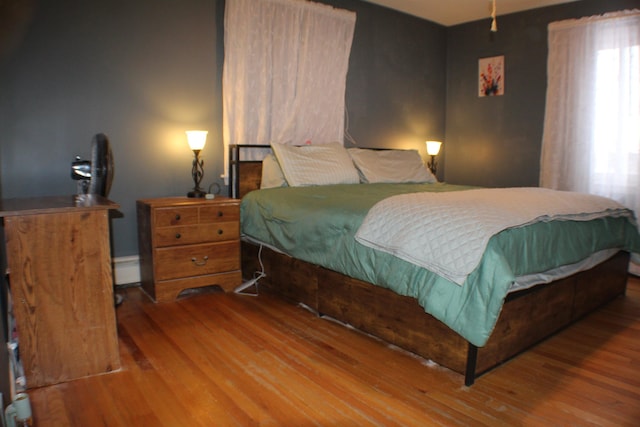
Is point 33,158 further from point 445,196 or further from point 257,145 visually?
point 445,196

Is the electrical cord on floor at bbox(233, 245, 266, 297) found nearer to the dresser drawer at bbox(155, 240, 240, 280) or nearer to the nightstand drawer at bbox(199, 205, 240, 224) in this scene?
the dresser drawer at bbox(155, 240, 240, 280)

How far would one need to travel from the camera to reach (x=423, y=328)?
199 cm

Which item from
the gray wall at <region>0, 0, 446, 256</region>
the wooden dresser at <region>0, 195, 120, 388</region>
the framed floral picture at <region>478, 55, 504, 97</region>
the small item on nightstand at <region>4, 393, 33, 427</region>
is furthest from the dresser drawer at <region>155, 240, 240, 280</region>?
the framed floral picture at <region>478, 55, 504, 97</region>

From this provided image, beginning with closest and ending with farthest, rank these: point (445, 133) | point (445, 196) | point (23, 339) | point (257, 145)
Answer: point (23, 339)
point (445, 196)
point (257, 145)
point (445, 133)

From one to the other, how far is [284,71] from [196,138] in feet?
3.39

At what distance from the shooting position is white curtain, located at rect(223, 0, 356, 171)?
10.9 feet

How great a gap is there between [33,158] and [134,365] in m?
1.54

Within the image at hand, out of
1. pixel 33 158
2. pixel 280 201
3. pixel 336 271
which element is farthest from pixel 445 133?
pixel 33 158

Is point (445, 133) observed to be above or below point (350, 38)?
below

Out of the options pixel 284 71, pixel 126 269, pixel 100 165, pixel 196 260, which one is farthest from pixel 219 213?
pixel 284 71

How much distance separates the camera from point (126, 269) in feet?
10.1

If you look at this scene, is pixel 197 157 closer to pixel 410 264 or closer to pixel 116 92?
pixel 116 92

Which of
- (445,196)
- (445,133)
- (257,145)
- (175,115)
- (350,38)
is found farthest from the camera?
(445,133)

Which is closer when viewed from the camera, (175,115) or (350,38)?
(175,115)
